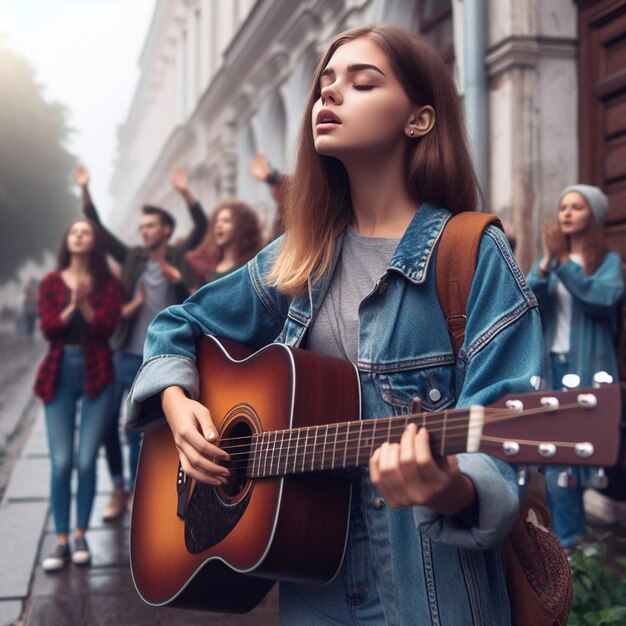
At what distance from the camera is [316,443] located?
1.63 m

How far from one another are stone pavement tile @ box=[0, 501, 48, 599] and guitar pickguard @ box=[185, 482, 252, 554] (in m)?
2.54

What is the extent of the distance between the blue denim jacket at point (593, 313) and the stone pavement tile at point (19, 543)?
2765 mm

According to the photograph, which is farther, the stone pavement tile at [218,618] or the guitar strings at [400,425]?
the stone pavement tile at [218,618]

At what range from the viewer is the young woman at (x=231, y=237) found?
226 inches

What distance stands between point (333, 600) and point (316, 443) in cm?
32

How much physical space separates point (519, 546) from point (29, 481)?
5904mm

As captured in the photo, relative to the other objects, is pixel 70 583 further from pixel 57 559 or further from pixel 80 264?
pixel 80 264

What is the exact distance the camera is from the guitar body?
1.67 metres

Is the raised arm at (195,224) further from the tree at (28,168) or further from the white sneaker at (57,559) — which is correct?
the tree at (28,168)

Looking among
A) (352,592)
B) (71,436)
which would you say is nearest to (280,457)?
(352,592)

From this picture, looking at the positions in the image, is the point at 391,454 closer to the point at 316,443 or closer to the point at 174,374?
the point at 316,443

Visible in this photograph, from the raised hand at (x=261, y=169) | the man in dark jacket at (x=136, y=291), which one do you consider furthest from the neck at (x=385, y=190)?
the raised hand at (x=261, y=169)

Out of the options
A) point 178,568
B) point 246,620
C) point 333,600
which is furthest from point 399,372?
point 246,620

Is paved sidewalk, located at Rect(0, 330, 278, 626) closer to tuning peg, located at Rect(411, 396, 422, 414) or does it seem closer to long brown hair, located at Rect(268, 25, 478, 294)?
long brown hair, located at Rect(268, 25, 478, 294)
